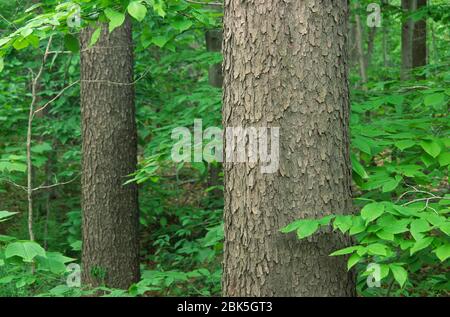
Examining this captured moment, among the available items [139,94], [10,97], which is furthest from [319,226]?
[10,97]

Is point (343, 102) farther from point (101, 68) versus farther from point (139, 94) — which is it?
point (139, 94)

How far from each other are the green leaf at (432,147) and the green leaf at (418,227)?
695 mm

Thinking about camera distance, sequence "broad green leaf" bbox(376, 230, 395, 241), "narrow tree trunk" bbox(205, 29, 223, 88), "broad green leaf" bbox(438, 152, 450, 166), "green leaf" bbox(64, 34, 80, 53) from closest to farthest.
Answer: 1. "broad green leaf" bbox(376, 230, 395, 241)
2. "broad green leaf" bbox(438, 152, 450, 166)
3. "green leaf" bbox(64, 34, 80, 53)
4. "narrow tree trunk" bbox(205, 29, 223, 88)

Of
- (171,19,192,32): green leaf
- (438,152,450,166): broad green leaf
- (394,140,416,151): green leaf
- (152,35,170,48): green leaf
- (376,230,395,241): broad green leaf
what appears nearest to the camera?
(376,230,395,241): broad green leaf

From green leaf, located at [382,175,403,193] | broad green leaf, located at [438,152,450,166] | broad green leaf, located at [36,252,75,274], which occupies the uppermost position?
broad green leaf, located at [438,152,450,166]

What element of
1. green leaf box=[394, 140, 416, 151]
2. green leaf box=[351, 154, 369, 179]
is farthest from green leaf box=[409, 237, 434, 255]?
green leaf box=[394, 140, 416, 151]

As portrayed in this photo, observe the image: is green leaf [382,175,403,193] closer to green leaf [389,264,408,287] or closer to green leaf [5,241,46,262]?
green leaf [389,264,408,287]

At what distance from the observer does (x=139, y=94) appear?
8.02 m

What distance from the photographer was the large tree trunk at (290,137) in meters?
3.02

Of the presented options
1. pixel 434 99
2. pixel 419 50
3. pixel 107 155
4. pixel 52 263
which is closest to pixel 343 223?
pixel 434 99

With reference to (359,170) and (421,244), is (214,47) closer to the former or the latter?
(359,170)

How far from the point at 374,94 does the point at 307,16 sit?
219 centimetres

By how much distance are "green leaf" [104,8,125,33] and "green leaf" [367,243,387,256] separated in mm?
1878

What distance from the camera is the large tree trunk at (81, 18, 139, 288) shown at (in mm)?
6016
